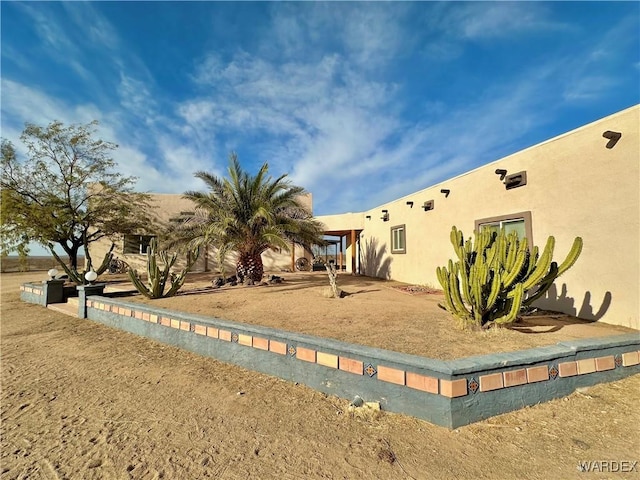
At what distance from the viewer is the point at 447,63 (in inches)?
367

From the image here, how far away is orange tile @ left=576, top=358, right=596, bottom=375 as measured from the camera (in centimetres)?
297

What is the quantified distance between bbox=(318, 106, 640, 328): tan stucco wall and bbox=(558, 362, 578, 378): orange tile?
3570mm

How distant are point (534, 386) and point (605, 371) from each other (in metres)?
1.14

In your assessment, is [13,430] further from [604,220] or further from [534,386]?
[604,220]

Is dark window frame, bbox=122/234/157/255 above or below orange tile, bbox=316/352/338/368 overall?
above

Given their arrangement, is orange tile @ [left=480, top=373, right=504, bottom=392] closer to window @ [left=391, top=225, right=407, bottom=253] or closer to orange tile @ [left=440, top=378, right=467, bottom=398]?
orange tile @ [left=440, top=378, right=467, bottom=398]

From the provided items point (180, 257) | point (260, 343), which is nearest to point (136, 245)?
point (180, 257)

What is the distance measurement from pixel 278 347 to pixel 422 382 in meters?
1.65

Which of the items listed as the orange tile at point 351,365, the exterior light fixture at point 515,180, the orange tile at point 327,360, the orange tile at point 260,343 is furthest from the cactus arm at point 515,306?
the exterior light fixture at point 515,180

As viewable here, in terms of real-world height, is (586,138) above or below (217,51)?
below

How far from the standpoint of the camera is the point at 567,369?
9.49ft

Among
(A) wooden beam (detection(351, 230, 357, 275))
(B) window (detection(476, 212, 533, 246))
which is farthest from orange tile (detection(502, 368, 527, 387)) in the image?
(A) wooden beam (detection(351, 230, 357, 275))

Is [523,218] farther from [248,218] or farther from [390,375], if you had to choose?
[248,218]

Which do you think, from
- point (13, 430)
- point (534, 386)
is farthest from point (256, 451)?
point (534, 386)
